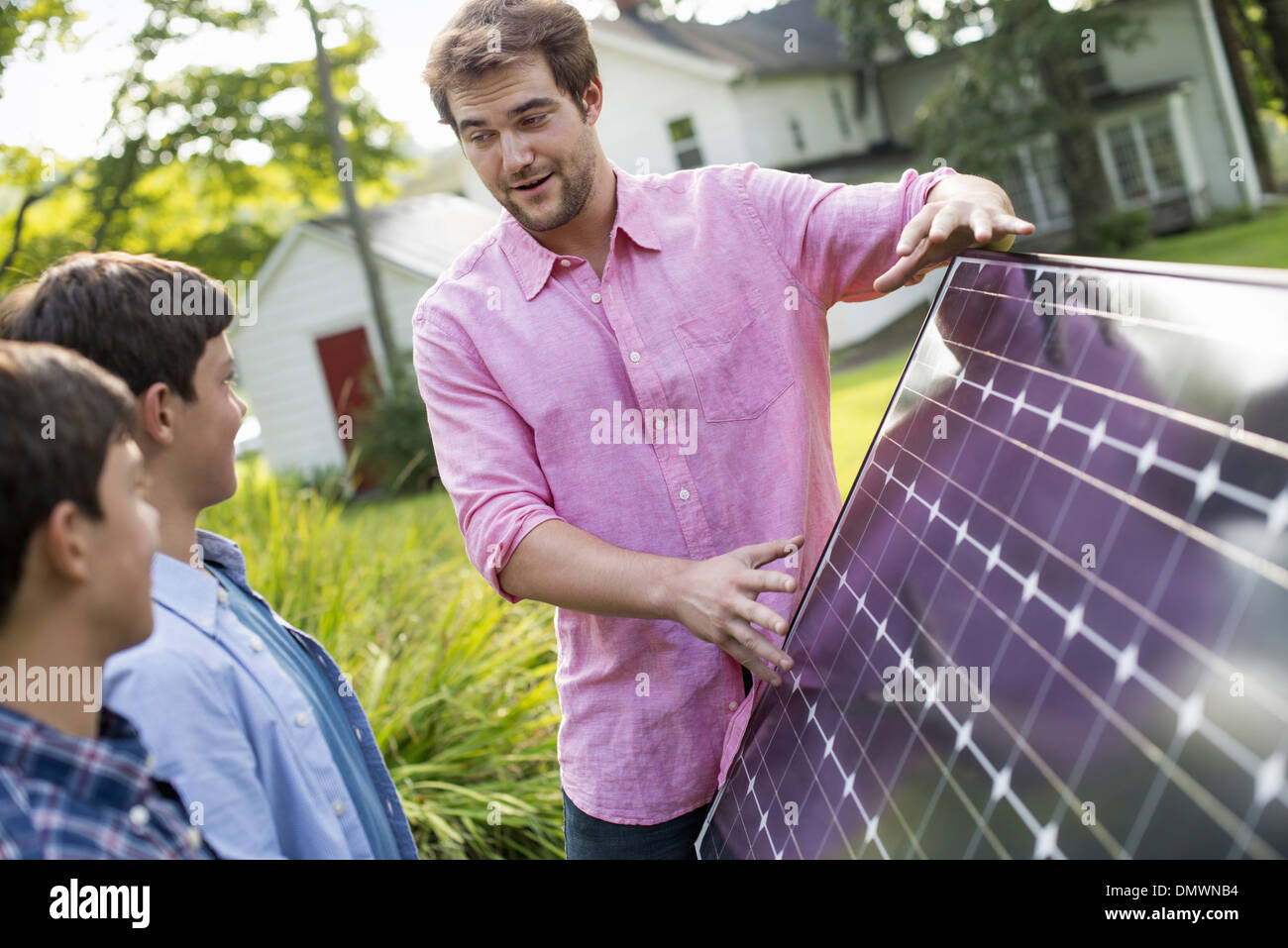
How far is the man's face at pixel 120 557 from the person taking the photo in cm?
133

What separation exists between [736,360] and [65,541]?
163 centimetres

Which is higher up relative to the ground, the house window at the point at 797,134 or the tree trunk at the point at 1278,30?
the house window at the point at 797,134

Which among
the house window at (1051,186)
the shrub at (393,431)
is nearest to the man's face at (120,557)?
the shrub at (393,431)

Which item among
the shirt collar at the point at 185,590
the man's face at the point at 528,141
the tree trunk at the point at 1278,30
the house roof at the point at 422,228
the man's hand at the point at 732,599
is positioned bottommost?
the man's hand at the point at 732,599

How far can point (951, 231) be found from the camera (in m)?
2.02

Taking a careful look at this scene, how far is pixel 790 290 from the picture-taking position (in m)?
2.65

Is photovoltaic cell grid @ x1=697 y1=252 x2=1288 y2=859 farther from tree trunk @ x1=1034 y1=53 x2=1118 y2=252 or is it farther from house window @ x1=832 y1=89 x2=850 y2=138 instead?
house window @ x1=832 y1=89 x2=850 y2=138

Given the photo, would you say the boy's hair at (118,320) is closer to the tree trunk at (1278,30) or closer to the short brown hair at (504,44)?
the short brown hair at (504,44)

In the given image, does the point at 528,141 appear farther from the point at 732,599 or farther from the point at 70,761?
the point at 70,761

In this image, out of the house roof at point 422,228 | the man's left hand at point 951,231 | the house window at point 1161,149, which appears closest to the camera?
the man's left hand at point 951,231

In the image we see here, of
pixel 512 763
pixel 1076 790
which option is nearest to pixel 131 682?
pixel 1076 790

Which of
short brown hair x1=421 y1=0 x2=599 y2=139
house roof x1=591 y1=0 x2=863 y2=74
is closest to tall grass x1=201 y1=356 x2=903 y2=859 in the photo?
short brown hair x1=421 y1=0 x2=599 y2=139

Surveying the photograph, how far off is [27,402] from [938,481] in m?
1.23
